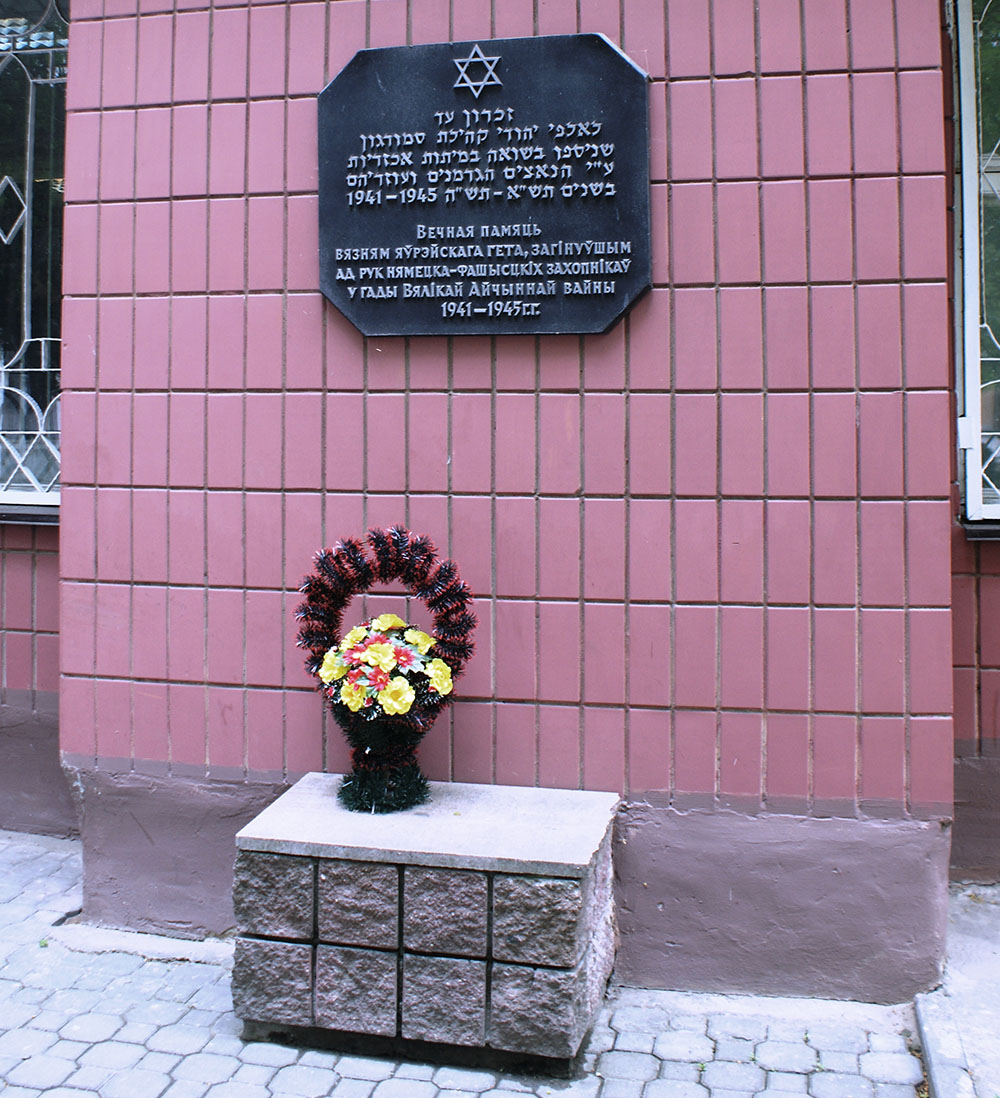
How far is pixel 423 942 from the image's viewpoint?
304cm

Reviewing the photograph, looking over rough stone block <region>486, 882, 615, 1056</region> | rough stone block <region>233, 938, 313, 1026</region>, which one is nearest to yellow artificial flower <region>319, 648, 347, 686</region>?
rough stone block <region>233, 938, 313, 1026</region>

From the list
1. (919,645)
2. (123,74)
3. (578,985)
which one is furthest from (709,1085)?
(123,74)

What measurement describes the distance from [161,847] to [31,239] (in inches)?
109

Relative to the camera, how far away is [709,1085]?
9.64ft

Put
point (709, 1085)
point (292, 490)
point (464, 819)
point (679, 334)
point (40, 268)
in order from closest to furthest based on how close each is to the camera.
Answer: point (709, 1085) → point (464, 819) → point (679, 334) → point (292, 490) → point (40, 268)

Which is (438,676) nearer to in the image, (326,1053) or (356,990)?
(356,990)

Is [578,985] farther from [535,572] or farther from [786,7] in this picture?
[786,7]

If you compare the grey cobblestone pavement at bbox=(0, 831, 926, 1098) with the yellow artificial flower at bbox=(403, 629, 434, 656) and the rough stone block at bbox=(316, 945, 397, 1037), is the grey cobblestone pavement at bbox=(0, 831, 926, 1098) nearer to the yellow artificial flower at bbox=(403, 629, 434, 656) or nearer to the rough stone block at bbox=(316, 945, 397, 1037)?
the rough stone block at bbox=(316, 945, 397, 1037)

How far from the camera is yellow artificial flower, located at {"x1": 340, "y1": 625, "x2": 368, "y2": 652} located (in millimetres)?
3338

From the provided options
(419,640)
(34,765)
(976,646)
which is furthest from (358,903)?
(976,646)

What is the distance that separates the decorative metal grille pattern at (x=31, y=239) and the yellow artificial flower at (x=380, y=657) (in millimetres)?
2127

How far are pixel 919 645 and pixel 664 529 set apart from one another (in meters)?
0.91

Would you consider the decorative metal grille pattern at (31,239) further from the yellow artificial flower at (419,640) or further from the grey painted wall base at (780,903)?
the grey painted wall base at (780,903)

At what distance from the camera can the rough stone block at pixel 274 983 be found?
3.12 meters
